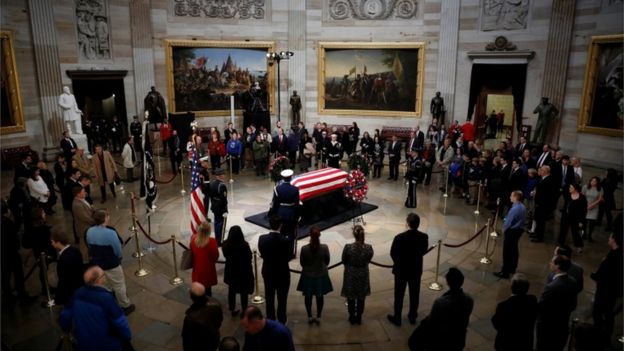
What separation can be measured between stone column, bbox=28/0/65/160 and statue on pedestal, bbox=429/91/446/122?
13726mm

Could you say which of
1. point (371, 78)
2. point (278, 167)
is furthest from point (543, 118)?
point (278, 167)

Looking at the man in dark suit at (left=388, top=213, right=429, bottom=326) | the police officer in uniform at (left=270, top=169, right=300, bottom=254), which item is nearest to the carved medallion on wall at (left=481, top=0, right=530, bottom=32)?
the police officer in uniform at (left=270, top=169, right=300, bottom=254)

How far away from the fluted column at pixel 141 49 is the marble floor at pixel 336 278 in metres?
6.49

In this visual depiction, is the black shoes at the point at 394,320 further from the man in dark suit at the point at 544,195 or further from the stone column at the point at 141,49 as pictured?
the stone column at the point at 141,49

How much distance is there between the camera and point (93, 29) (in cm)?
1731

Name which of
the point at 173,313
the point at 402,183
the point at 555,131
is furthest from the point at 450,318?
the point at 555,131

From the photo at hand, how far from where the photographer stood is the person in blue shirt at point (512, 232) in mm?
7680

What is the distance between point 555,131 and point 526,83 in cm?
205

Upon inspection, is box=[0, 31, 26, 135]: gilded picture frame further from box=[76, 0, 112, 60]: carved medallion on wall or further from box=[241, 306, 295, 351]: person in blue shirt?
box=[241, 306, 295, 351]: person in blue shirt

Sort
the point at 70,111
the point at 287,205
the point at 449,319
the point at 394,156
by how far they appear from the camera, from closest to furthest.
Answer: the point at 449,319 < the point at 287,205 < the point at 394,156 < the point at 70,111

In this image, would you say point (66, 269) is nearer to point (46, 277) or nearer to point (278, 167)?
point (46, 277)

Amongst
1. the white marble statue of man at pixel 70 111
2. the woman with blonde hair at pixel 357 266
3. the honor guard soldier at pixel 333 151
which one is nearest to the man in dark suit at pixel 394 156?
the honor guard soldier at pixel 333 151

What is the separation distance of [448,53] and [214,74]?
9.58 metres

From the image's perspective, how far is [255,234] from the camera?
10.2 m
